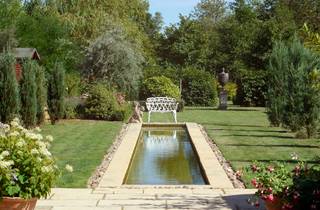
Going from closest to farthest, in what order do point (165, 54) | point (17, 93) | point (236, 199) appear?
point (236, 199), point (17, 93), point (165, 54)

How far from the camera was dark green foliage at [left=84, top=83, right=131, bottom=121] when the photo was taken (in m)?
22.8

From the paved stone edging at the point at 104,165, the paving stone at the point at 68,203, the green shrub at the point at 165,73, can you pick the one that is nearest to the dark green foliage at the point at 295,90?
the paved stone edging at the point at 104,165

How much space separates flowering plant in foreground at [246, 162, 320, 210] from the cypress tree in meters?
11.8

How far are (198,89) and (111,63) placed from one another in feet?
19.1

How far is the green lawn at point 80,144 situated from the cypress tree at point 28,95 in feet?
2.04

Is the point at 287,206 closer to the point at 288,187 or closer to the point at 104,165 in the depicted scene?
the point at 288,187

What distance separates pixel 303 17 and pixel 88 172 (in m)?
40.7

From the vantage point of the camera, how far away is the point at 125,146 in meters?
14.0

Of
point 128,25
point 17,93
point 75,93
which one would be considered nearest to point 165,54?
point 128,25

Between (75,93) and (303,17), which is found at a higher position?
(303,17)

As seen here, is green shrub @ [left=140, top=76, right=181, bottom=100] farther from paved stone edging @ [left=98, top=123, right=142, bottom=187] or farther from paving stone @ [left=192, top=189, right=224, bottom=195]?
paving stone @ [left=192, top=189, right=224, bottom=195]

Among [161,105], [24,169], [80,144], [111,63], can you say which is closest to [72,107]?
[161,105]

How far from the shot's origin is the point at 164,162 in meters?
12.8

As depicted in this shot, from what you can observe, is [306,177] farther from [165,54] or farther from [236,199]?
[165,54]
